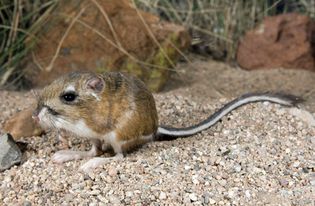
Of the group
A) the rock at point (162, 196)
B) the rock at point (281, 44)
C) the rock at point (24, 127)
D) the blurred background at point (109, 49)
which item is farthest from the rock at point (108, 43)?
the rock at point (162, 196)

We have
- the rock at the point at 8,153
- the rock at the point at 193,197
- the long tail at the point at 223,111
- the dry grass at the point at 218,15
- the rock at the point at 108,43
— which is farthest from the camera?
the dry grass at the point at 218,15

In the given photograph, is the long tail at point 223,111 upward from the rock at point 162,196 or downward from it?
upward

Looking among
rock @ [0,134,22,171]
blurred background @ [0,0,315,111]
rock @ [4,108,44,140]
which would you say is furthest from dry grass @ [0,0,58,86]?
rock @ [0,134,22,171]

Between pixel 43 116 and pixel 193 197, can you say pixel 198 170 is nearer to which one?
pixel 193 197

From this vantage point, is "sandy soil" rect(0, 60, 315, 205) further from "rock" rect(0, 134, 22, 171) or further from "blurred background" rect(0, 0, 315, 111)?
"blurred background" rect(0, 0, 315, 111)

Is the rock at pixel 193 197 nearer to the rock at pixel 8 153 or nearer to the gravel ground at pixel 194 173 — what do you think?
the gravel ground at pixel 194 173

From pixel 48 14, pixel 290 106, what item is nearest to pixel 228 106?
pixel 290 106

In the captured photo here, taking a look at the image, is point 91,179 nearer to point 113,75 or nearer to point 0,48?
point 113,75

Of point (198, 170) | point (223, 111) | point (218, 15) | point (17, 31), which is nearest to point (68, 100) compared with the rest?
point (198, 170)
